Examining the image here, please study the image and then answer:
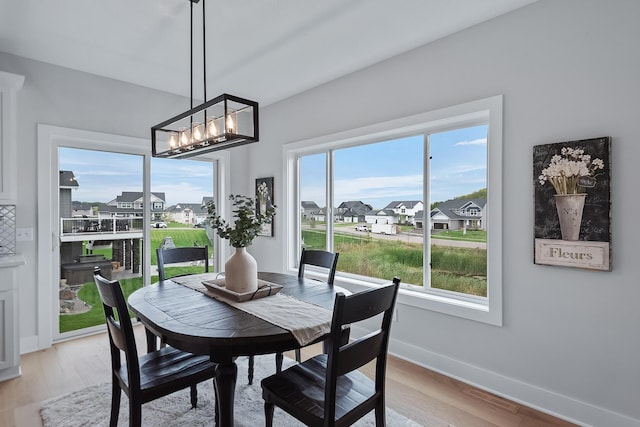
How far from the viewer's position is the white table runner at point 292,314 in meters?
1.56

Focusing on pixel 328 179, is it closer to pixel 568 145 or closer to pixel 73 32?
pixel 568 145

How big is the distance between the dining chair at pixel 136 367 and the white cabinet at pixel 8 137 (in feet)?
5.79

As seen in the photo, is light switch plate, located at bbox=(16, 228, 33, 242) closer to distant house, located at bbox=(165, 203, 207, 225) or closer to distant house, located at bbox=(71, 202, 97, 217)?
distant house, located at bbox=(71, 202, 97, 217)

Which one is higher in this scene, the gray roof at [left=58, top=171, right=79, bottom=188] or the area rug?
the gray roof at [left=58, top=171, right=79, bottom=188]

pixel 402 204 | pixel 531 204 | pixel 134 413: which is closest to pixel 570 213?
pixel 531 204

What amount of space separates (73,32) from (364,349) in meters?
3.09

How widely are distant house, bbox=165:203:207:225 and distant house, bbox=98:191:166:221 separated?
13cm

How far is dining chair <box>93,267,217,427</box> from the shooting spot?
5.19 ft

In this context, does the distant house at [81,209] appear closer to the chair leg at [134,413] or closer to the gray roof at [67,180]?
the gray roof at [67,180]

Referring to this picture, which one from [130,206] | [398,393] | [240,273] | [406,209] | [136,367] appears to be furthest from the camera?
[130,206]

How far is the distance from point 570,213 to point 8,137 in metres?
4.14

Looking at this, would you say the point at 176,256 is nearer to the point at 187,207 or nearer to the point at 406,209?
the point at 187,207

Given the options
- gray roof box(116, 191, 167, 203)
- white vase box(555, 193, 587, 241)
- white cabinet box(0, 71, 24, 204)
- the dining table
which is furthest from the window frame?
white cabinet box(0, 71, 24, 204)

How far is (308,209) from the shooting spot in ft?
13.6
